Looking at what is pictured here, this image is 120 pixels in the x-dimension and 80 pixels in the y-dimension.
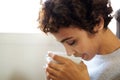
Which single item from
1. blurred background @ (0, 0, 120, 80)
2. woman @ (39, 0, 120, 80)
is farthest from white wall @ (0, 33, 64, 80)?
woman @ (39, 0, 120, 80)

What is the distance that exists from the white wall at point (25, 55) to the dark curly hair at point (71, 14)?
1.47ft

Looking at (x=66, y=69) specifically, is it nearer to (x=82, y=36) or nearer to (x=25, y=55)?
(x=82, y=36)

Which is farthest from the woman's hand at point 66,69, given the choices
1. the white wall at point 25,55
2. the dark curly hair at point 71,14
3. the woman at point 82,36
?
the white wall at point 25,55

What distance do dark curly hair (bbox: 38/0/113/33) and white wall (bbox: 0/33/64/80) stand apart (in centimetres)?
45

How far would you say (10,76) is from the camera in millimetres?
1415

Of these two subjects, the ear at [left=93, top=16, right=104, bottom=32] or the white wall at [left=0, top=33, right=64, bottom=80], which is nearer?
the ear at [left=93, top=16, right=104, bottom=32]

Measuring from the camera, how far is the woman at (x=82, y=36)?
0.90 m

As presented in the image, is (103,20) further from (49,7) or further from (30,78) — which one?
(30,78)

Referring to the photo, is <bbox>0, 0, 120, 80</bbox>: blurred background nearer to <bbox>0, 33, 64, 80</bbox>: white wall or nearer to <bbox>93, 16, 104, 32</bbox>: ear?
<bbox>0, 33, 64, 80</bbox>: white wall

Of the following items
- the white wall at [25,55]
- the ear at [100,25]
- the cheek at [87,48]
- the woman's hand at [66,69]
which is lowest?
the white wall at [25,55]

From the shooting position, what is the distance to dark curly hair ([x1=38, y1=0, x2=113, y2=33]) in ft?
2.96

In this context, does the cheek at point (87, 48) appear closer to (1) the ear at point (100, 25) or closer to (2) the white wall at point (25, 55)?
(1) the ear at point (100, 25)

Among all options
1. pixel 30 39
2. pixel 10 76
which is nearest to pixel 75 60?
pixel 30 39

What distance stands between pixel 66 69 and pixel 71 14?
213mm
